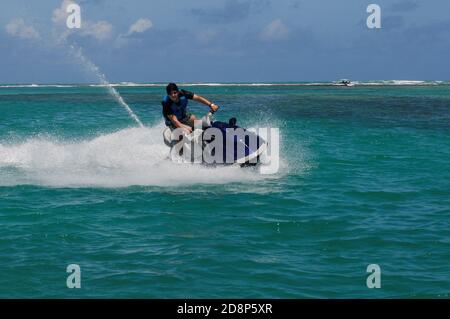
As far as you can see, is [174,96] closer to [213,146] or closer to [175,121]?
[175,121]

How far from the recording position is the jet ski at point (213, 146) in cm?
1492

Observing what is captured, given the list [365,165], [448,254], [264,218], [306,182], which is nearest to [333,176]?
[306,182]

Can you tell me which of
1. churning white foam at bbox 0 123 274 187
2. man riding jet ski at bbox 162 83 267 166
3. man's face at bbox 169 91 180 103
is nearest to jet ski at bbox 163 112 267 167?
man riding jet ski at bbox 162 83 267 166

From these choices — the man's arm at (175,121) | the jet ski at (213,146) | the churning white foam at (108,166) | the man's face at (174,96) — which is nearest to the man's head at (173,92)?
the man's face at (174,96)

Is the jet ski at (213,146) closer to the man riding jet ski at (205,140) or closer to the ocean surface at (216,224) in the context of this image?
the man riding jet ski at (205,140)

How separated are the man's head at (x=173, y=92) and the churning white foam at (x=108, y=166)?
1804mm

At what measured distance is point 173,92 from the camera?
14.2m

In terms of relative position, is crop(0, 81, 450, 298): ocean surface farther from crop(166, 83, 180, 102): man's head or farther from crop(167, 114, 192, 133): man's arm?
crop(166, 83, 180, 102): man's head

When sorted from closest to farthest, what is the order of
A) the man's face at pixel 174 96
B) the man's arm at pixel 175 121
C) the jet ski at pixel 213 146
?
the man's face at pixel 174 96 → the man's arm at pixel 175 121 → the jet ski at pixel 213 146

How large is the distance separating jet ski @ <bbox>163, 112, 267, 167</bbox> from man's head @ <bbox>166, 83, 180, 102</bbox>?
936 mm

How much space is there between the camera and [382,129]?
29438 mm

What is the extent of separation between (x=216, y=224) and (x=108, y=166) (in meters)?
6.29

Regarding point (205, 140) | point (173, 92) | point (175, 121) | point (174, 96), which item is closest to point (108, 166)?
point (175, 121)
